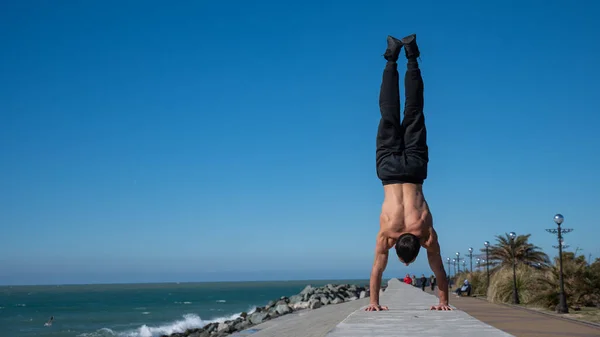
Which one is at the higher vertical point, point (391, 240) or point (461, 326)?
point (391, 240)

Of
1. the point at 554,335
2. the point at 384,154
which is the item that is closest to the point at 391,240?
the point at 384,154

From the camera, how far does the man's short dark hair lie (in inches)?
269

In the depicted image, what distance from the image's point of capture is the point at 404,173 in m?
7.25

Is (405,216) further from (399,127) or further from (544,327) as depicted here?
(544,327)

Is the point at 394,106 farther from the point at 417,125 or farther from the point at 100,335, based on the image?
the point at 100,335

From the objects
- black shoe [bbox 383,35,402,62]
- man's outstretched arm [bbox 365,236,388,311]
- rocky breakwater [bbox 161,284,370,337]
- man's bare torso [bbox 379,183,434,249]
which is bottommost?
rocky breakwater [bbox 161,284,370,337]

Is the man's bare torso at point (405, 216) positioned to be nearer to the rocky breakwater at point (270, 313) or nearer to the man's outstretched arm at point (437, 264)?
the man's outstretched arm at point (437, 264)

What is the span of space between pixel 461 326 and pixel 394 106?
3.19m

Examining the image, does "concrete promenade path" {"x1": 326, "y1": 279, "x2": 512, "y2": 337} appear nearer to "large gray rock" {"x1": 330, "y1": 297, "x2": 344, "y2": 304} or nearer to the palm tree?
"large gray rock" {"x1": 330, "y1": 297, "x2": 344, "y2": 304}

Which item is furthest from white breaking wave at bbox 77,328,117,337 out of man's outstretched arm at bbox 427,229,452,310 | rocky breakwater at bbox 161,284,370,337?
man's outstretched arm at bbox 427,229,452,310

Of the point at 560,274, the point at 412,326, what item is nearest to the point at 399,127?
the point at 412,326

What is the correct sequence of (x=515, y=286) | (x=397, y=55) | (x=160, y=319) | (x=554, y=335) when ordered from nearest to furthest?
1. (x=397, y=55)
2. (x=554, y=335)
3. (x=515, y=286)
4. (x=160, y=319)

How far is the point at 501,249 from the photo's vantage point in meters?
34.2

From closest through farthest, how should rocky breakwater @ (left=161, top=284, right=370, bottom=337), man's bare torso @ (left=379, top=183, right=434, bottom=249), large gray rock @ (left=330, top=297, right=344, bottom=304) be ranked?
1. man's bare torso @ (left=379, top=183, right=434, bottom=249)
2. rocky breakwater @ (left=161, top=284, right=370, bottom=337)
3. large gray rock @ (left=330, top=297, right=344, bottom=304)
